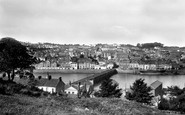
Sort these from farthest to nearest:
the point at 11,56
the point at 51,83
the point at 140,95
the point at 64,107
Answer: the point at 51,83 → the point at 140,95 → the point at 11,56 → the point at 64,107

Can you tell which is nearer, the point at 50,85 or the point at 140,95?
the point at 140,95

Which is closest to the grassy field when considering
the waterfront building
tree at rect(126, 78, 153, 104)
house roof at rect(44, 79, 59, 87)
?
tree at rect(126, 78, 153, 104)

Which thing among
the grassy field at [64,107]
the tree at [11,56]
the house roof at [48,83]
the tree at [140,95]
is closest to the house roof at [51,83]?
the house roof at [48,83]

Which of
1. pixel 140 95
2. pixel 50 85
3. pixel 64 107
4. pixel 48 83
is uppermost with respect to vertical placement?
pixel 64 107

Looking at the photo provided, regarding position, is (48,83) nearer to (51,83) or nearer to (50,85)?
(51,83)

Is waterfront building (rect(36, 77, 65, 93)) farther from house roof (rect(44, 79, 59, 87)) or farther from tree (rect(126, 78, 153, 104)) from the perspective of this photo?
tree (rect(126, 78, 153, 104))

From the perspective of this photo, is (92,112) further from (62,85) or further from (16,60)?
(62,85)

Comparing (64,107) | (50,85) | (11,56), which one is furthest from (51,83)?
(64,107)

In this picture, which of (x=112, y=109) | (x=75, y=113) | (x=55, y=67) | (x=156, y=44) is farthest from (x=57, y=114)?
(x=156, y=44)
